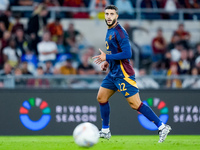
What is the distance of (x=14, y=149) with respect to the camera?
21.9 feet

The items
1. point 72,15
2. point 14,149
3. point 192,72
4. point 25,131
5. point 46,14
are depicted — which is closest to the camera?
point 14,149

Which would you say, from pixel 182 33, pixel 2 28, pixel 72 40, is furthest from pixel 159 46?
pixel 2 28

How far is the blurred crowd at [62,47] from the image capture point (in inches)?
463

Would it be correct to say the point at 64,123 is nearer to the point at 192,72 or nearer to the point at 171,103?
the point at 171,103

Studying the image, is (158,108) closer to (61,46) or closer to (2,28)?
(61,46)

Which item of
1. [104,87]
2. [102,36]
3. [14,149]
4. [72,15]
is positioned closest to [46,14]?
[72,15]

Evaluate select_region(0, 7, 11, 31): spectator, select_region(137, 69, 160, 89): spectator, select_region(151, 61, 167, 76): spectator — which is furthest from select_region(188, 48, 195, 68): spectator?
select_region(0, 7, 11, 31): spectator

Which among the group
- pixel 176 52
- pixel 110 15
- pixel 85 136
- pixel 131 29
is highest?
pixel 110 15

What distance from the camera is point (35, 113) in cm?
965

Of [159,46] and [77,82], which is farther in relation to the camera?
[159,46]

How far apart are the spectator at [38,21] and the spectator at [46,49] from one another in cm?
46

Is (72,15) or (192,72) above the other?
(72,15)

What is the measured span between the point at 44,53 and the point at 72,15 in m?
2.23

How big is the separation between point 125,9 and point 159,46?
5.49 ft
